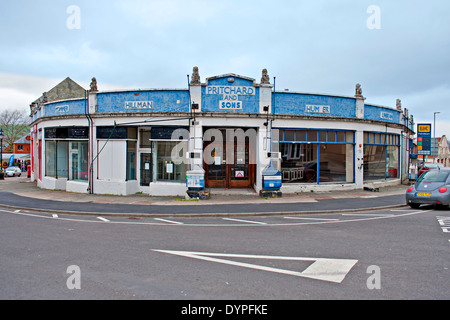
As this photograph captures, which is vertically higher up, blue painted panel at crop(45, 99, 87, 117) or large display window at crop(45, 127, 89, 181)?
blue painted panel at crop(45, 99, 87, 117)

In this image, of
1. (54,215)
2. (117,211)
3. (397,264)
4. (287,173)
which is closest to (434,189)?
(287,173)

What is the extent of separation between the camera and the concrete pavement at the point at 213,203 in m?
12.4

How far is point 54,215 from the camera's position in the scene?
39.9 feet

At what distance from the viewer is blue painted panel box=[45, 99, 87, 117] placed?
18.7 meters

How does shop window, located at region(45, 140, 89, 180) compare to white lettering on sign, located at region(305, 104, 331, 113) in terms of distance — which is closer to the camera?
white lettering on sign, located at region(305, 104, 331, 113)

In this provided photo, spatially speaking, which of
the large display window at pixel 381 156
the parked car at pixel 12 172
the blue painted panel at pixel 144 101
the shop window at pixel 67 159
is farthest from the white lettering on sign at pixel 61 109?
the parked car at pixel 12 172

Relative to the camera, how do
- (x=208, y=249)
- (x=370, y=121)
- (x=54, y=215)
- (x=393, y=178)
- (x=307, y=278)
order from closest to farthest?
(x=307, y=278) < (x=208, y=249) < (x=54, y=215) < (x=370, y=121) < (x=393, y=178)

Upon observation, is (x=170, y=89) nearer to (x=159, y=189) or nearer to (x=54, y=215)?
(x=159, y=189)

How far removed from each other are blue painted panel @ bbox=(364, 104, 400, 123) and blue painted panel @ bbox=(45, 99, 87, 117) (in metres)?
16.7

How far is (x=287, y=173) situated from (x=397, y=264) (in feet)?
38.9

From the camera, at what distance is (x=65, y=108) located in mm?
19688

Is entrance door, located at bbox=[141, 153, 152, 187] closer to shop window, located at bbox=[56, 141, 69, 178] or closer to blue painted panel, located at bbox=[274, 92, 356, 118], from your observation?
shop window, located at bbox=[56, 141, 69, 178]

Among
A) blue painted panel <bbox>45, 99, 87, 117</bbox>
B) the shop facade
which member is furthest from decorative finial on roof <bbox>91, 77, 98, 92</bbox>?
blue painted panel <bbox>45, 99, 87, 117</bbox>

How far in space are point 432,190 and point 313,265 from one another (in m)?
9.48
